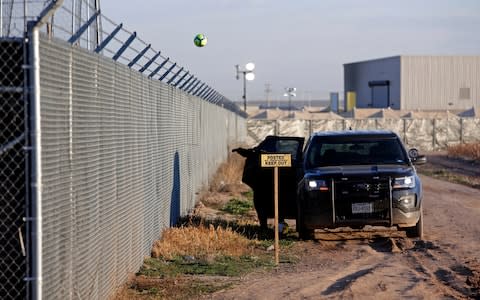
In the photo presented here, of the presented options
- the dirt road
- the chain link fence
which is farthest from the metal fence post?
the dirt road

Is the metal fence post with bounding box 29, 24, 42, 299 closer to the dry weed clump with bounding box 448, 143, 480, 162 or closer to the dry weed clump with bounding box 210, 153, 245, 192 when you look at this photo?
the dry weed clump with bounding box 210, 153, 245, 192

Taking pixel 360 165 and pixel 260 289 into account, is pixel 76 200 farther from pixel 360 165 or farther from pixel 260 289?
pixel 360 165

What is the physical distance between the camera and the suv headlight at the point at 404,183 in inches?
561

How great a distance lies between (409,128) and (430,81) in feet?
69.1

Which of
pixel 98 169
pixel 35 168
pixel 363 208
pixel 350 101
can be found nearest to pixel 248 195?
pixel 363 208

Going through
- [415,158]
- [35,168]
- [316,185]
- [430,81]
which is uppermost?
[430,81]

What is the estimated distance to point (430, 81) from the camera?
75375mm

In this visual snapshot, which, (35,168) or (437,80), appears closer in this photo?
(35,168)

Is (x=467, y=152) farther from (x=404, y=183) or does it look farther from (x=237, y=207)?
(x=404, y=183)

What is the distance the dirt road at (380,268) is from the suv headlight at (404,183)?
34.8 inches

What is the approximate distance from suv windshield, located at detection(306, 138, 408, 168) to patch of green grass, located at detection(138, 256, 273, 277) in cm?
284

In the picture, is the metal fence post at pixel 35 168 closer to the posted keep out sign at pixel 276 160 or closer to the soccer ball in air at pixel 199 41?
the posted keep out sign at pixel 276 160

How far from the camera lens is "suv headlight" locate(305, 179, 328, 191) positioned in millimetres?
14305

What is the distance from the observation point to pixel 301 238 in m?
15.2
